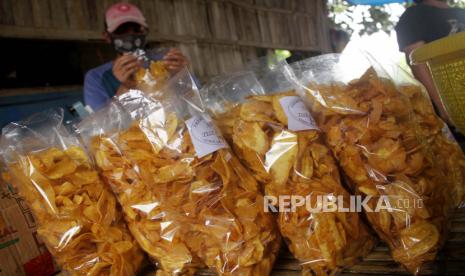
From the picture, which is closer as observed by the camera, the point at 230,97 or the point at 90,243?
the point at 90,243

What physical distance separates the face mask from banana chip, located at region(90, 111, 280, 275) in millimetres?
960

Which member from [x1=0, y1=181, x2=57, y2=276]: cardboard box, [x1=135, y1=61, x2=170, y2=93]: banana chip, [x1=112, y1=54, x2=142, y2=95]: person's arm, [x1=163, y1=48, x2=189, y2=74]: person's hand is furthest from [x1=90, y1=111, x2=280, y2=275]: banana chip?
[x1=112, y1=54, x2=142, y2=95]: person's arm

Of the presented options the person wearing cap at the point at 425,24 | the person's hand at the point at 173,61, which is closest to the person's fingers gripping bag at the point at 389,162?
the person's hand at the point at 173,61

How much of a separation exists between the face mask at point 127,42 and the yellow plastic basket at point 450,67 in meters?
1.21

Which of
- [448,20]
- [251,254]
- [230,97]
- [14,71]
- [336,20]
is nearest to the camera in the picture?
[251,254]

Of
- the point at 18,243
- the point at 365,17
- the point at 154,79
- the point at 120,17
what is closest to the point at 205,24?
the point at 120,17

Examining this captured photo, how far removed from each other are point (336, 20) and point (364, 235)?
923cm

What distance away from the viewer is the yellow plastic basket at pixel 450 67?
777mm

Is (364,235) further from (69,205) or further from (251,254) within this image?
(69,205)

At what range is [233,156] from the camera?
836mm

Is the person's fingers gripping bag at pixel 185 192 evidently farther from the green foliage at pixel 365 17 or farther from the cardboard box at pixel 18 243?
the green foliage at pixel 365 17

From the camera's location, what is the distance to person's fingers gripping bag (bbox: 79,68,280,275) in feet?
2.56

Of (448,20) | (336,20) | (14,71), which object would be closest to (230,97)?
(448,20)

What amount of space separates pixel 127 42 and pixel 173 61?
333 millimetres
